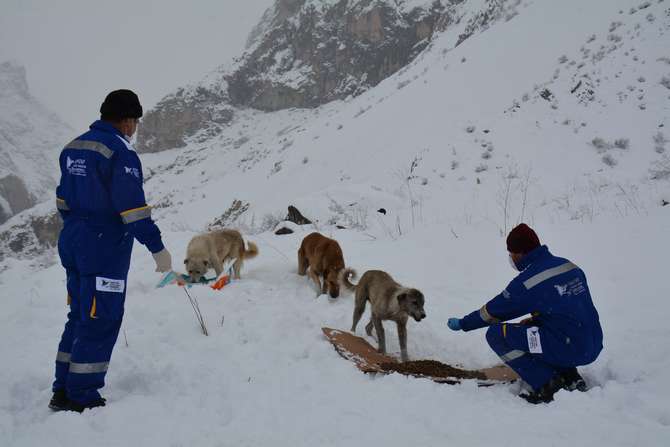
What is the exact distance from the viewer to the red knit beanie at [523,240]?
136 inches

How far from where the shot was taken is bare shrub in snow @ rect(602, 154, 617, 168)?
37.7ft

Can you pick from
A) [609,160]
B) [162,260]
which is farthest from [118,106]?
[609,160]

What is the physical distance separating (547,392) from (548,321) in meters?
0.54

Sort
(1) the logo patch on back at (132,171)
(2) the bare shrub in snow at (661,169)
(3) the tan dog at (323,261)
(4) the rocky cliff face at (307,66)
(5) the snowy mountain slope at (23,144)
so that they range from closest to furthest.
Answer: (1) the logo patch on back at (132,171), (3) the tan dog at (323,261), (2) the bare shrub in snow at (661,169), (4) the rocky cliff face at (307,66), (5) the snowy mountain slope at (23,144)

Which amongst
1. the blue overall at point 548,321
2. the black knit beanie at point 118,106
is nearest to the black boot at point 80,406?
the black knit beanie at point 118,106

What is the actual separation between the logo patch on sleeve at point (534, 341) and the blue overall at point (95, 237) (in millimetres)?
3042

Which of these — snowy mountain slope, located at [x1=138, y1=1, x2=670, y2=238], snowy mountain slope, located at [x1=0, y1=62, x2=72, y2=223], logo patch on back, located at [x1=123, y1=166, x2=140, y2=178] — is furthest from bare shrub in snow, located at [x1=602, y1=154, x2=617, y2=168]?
snowy mountain slope, located at [x1=0, y1=62, x2=72, y2=223]

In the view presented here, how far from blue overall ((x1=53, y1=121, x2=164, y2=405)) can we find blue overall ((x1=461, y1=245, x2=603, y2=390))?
2943mm

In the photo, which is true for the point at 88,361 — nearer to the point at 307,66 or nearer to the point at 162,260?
the point at 162,260

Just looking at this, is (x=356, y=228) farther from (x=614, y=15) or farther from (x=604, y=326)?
(x=614, y=15)

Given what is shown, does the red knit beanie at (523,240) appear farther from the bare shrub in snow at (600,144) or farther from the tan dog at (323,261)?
the bare shrub in snow at (600,144)

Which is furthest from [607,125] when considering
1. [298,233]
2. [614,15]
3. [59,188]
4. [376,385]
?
[59,188]

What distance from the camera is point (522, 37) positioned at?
20422mm

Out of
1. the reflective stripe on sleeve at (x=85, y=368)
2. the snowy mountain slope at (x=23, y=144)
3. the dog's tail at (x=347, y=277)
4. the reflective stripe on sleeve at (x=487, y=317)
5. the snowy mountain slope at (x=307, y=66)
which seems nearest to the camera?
the reflective stripe on sleeve at (x=85, y=368)
